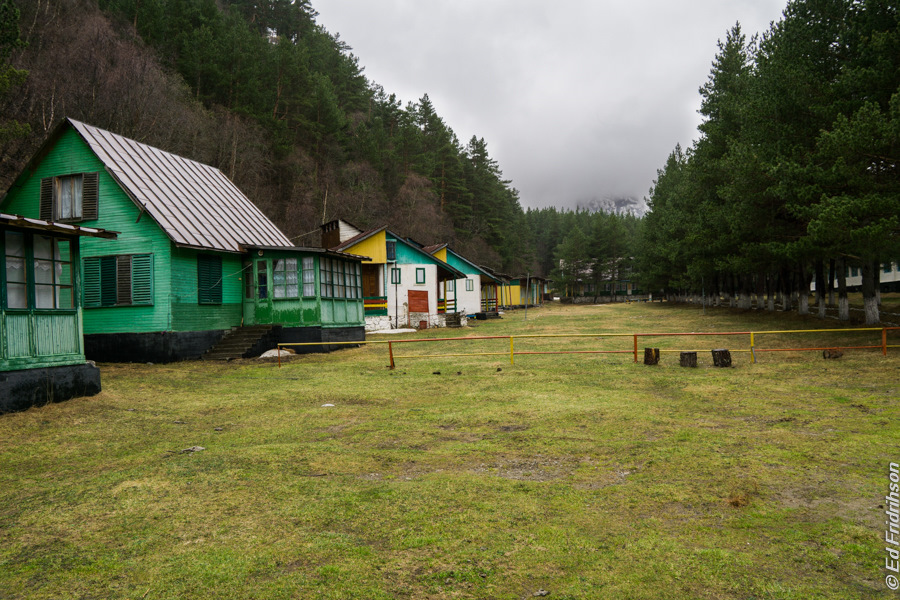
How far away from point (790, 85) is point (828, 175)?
4.74 m

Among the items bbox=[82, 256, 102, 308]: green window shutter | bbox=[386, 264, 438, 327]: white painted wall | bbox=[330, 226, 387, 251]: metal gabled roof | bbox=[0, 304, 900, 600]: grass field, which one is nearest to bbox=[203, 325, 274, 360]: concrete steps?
bbox=[82, 256, 102, 308]: green window shutter

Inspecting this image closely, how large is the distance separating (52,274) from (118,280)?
800 cm

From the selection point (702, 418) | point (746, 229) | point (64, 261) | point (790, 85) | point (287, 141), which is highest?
point (287, 141)

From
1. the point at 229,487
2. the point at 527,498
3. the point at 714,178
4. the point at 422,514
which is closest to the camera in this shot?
the point at 422,514

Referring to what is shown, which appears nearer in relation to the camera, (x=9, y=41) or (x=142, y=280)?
(x=142, y=280)

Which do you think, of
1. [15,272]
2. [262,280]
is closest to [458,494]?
[15,272]

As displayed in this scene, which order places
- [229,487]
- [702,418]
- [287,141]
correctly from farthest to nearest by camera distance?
[287,141]
[702,418]
[229,487]

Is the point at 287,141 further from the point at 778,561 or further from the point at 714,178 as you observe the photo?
the point at 778,561

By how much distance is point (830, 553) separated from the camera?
13.9 ft

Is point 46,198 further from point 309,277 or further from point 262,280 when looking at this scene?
point 309,277

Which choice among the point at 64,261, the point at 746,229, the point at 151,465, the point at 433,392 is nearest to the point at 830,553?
the point at 151,465

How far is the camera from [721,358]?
1491cm

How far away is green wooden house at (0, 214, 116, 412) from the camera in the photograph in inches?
392

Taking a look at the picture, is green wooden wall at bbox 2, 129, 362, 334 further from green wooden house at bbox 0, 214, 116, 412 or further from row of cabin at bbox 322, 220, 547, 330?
row of cabin at bbox 322, 220, 547, 330
